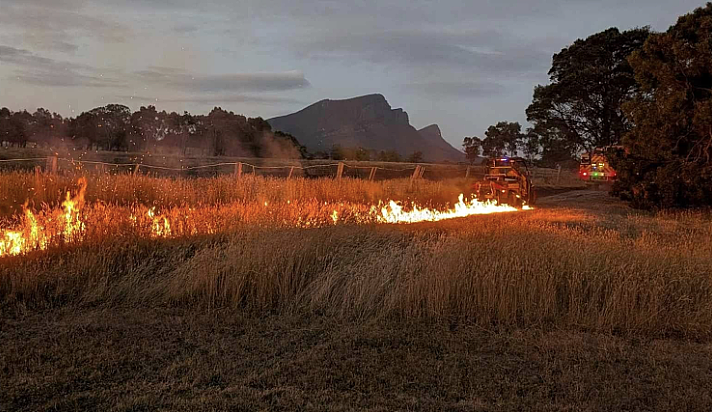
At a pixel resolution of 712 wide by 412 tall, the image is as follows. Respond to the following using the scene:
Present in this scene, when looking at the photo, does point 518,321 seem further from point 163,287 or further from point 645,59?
point 645,59

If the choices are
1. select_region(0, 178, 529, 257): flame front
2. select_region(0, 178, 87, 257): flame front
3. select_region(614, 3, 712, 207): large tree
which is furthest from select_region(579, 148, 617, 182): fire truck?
select_region(0, 178, 87, 257): flame front

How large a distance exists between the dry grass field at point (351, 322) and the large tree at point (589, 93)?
1107 inches

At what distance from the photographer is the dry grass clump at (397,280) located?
5969mm

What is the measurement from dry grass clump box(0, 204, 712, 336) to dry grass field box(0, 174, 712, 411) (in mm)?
26

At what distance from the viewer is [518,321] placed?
5883mm

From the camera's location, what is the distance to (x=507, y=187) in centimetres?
1928

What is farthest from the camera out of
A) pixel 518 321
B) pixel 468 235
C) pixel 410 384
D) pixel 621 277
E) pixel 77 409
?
pixel 468 235

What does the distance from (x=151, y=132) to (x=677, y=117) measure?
43134 millimetres

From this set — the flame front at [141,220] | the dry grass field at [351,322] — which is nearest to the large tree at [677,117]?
the dry grass field at [351,322]

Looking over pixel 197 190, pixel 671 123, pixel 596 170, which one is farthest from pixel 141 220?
pixel 596 170

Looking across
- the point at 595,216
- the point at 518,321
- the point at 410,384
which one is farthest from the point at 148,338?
the point at 595,216

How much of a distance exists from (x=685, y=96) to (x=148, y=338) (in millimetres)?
16441

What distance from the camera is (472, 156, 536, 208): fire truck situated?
19.4m

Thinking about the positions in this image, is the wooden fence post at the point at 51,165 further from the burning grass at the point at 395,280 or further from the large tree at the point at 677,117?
the large tree at the point at 677,117
